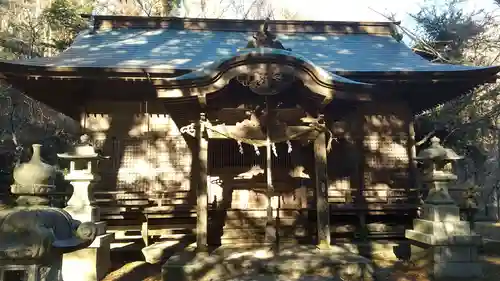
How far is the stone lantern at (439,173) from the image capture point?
24.6ft

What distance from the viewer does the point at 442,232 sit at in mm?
7211

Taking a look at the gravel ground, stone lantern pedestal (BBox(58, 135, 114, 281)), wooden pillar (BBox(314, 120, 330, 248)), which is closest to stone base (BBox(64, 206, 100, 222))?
stone lantern pedestal (BBox(58, 135, 114, 281))

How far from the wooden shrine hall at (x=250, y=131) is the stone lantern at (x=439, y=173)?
5.75 ft

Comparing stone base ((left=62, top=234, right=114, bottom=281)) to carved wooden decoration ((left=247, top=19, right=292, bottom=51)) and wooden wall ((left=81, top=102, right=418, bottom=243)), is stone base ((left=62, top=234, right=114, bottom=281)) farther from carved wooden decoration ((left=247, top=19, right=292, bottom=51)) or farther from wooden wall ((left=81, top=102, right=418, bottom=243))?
carved wooden decoration ((left=247, top=19, right=292, bottom=51))

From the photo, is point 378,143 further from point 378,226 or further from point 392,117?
point 378,226

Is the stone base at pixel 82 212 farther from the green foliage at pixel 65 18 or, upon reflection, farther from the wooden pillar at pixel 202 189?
the green foliage at pixel 65 18

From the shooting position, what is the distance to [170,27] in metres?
14.2

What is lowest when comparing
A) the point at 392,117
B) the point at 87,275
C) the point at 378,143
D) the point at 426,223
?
the point at 87,275

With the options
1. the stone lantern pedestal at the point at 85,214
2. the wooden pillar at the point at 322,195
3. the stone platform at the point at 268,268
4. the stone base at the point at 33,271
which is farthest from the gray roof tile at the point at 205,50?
the stone base at the point at 33,271

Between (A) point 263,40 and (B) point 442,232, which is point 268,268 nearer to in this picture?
(B) point 442,232

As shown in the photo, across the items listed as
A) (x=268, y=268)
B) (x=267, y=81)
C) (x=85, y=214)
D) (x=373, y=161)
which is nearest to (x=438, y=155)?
(x=373, y=161)

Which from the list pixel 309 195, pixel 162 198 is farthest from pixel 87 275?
pixel 309 195

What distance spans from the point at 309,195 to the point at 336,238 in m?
1.26

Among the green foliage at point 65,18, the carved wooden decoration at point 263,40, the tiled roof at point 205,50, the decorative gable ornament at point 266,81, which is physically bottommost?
the decorative gable ornament at point 266,81
